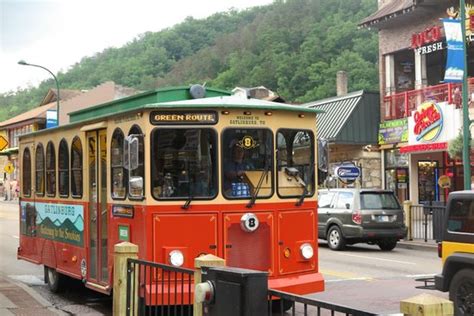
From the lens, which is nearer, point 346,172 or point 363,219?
point 363,219

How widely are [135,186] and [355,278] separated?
6.26 meters

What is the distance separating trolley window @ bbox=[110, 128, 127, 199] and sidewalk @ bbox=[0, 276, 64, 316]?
202 cm

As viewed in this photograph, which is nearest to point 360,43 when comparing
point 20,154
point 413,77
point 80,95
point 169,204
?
point 80,95

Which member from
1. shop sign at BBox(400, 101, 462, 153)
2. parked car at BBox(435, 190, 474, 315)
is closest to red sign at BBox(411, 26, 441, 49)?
shop sign at BBox(400, 101, 462, 153)

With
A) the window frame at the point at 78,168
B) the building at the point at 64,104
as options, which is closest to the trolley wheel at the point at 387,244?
the window frame at the point at 78,168

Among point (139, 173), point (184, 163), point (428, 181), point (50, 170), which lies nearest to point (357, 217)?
point (50, 170)

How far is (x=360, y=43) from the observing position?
62.4 meters

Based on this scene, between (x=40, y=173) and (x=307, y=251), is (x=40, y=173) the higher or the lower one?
the higher one

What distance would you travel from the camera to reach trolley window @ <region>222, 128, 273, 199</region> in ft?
26.9

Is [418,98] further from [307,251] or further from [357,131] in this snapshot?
[307,251]

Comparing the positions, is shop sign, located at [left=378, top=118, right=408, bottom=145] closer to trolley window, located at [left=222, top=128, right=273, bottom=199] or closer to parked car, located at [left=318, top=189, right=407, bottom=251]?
parked car, located at [left=318, top=189, right=407, bottom=251]

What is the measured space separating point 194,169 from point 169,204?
53 centimetres

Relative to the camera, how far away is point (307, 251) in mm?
8578

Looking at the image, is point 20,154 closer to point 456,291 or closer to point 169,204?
point 169,204
